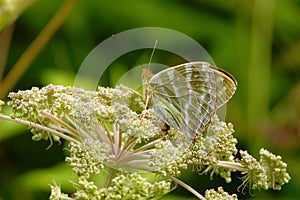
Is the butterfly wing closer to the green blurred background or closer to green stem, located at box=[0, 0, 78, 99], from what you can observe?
green stem, located at box=[0, 0, 78, 99]

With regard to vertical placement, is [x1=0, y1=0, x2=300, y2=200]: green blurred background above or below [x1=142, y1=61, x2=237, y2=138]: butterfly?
above

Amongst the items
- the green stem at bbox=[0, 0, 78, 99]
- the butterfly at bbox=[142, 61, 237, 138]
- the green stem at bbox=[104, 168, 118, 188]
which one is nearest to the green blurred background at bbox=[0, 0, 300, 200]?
the green stem at bbox=[0, 0, 78, 99]

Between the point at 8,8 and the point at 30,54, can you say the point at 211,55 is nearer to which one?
the point at 30,54

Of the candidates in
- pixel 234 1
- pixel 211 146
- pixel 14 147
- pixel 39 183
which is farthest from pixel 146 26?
pixel 211 146

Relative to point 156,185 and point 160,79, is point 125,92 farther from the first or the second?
point 156,185

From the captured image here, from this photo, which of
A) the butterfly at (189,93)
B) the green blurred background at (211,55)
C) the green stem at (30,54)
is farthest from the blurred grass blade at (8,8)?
the green blurred background at (211,55)

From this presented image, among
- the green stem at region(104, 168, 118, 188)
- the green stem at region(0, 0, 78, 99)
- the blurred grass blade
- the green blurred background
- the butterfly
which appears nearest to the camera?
the blurred grass blade

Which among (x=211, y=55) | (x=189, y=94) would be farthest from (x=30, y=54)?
(x=189, y=94)

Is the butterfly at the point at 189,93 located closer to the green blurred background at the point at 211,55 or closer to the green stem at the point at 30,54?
the green stem at the point at 30,54
